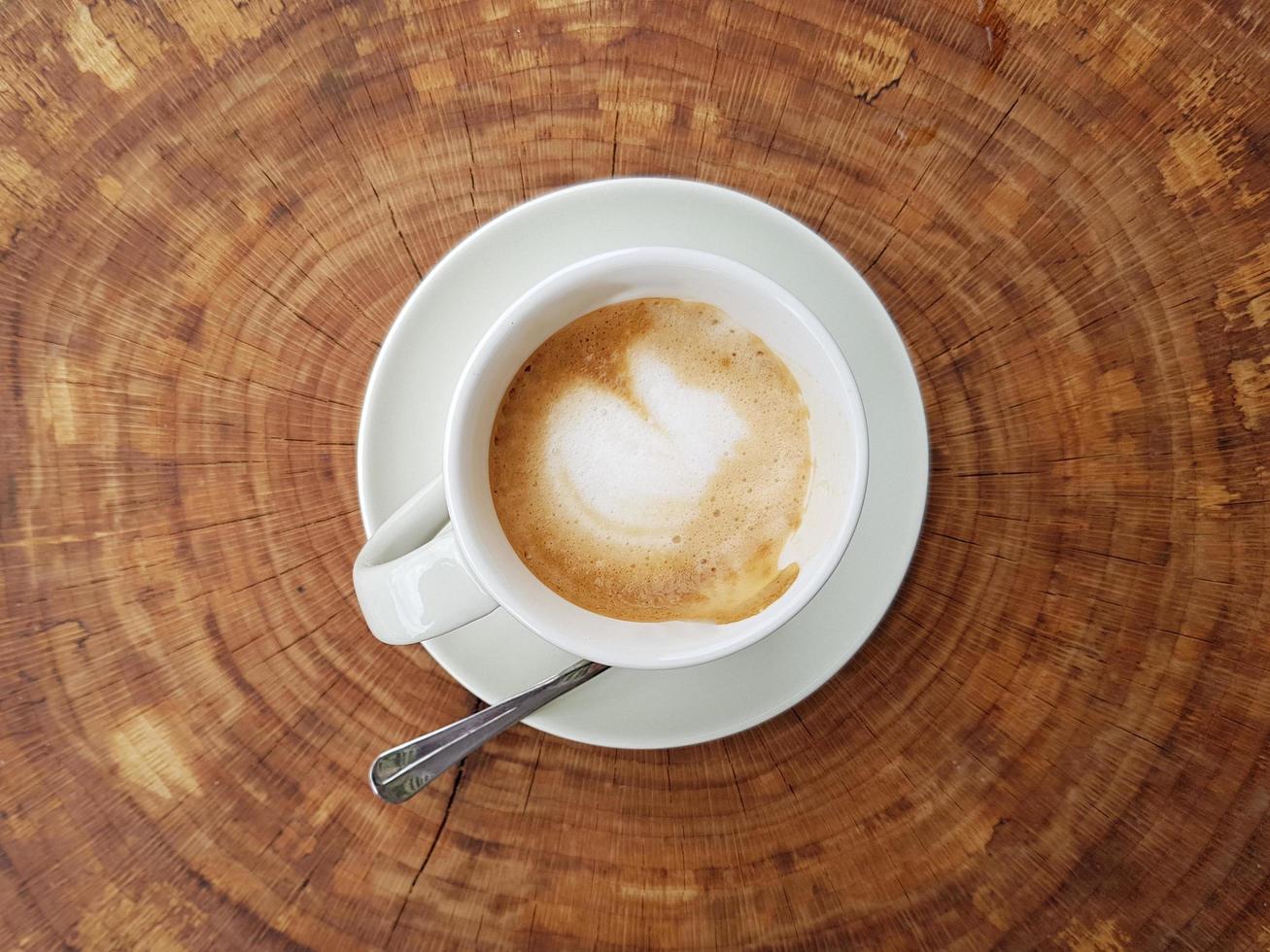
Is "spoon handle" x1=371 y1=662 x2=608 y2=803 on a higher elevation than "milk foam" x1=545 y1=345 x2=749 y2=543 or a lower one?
lower

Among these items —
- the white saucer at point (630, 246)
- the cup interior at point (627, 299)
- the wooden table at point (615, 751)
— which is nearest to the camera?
the cup interior at point (627, 299)

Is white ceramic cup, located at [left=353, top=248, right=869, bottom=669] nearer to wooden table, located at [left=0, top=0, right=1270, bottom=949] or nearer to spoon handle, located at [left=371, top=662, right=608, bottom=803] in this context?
spoon handle, located at [left=371, top=662, right=608, bottom=803]

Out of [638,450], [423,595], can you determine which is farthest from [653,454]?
[423,595]

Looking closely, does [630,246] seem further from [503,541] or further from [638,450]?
[503,541]

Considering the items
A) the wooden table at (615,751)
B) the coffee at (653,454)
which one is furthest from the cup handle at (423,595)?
the wooden table at (615,751)

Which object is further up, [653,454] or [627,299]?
[627,299]

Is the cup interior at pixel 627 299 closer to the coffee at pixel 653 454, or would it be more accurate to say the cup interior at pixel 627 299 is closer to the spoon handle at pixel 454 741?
the coffee at pixel 653 454

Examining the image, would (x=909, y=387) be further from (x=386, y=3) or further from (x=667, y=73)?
(x=386, y=3)

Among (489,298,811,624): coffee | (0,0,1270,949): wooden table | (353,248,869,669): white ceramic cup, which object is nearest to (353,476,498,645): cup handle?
(353,248,869,669): white ceramic cup
